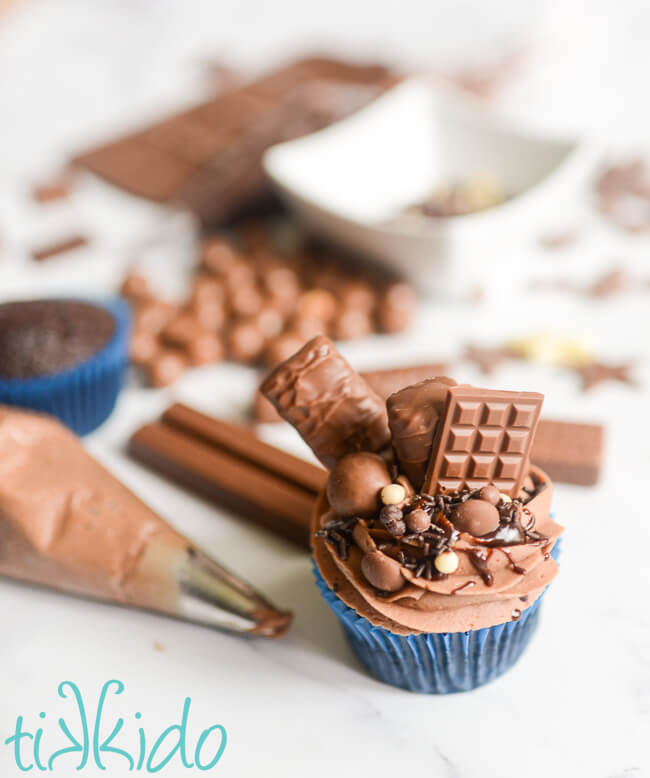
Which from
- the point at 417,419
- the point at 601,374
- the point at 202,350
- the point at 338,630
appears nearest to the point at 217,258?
the point at 202,350

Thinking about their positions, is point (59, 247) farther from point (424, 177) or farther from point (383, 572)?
point (383, 572)

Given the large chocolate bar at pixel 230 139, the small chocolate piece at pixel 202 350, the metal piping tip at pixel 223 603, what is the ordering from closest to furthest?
the metal piping tip at pixel 223 603 < the small chocolate piece at pixel 202 350 < the large chocolate bar at pixel 230 139

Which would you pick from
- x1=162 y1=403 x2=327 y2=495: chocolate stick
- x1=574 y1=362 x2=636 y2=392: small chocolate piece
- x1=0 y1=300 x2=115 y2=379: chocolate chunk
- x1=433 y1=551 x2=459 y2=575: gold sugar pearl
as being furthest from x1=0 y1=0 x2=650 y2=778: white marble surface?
x1=433 y1=551 x2=459 y2=575: gold sugar pearl

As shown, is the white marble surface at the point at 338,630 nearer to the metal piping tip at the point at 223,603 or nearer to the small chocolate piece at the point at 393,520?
the metal piping tip at the point at 223,603

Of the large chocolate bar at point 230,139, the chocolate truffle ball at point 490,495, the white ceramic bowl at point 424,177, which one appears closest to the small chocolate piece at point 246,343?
the white ceramic bowl at point 424,177

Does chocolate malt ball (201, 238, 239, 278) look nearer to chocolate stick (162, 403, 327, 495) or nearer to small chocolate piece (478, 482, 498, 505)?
chocolate stick (162, 403, 327, 495)

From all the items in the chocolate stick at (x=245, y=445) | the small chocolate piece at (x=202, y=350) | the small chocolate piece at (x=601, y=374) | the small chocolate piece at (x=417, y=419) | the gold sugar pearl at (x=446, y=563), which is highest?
the small chocolate piece at (x=417, y=419)
